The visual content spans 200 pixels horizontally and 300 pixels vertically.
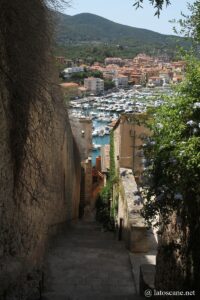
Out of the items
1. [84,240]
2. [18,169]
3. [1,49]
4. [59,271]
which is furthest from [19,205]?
[84,240]

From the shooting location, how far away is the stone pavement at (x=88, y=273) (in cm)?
727

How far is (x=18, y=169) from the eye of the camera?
5.68 metres

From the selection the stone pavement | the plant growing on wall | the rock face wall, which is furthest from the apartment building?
the plant growing on wall

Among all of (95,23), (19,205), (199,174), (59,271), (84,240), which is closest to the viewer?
(199,174)

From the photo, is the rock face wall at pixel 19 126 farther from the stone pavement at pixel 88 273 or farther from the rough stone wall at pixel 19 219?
the stone pavement at pixel 88 273

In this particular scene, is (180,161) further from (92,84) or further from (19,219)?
(92,84)

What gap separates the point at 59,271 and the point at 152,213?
3.82 meters

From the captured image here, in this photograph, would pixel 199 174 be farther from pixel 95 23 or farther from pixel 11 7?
pixel 95 23

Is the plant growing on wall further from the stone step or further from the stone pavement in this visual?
the stone pavement

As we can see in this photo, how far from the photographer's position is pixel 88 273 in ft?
27.9

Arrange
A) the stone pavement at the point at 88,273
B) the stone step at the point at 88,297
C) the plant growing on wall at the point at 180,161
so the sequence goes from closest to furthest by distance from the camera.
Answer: the plant growing on wall at the point at 180,161 → the stone step at the point at 88,297 → the stone pavement at the point at 88,273

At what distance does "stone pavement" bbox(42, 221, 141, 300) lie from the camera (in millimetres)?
7273

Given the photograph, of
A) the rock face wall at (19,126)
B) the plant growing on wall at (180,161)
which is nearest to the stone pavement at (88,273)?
the rock face wall at (19,126)

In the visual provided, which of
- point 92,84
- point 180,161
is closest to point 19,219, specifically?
point 180,161
